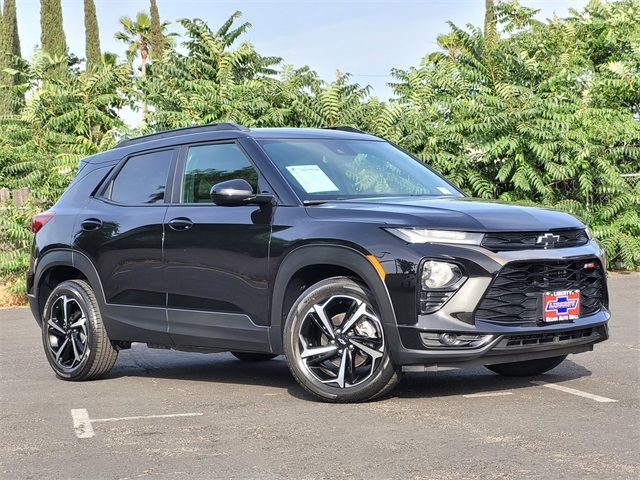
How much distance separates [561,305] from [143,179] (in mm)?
3432

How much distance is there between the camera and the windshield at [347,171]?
300 inches

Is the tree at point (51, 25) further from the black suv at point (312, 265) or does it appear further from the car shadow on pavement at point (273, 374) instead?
the black suv at point (312, 265)

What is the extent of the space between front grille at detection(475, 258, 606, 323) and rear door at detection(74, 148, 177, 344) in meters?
2.56

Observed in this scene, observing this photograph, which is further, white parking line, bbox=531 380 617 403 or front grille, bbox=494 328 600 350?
white parking line, bbox=531 380 617 403

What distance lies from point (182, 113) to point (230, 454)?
1052 cm

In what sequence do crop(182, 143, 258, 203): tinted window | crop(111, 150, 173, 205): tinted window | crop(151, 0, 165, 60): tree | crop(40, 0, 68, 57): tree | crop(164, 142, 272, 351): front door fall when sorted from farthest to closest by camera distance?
crop(151, 0, 165, 60): tree < crop(40, 0, 68, 57): tree < crop(111, 150, 173, 205): tinted window < crop(182, 143, 258, 203): tinted window < crop(164, 142, 272, 351): front door

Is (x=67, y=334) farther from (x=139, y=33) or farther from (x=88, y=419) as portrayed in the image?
(x=139, y=33)

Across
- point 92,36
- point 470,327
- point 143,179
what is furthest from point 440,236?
point 92,36

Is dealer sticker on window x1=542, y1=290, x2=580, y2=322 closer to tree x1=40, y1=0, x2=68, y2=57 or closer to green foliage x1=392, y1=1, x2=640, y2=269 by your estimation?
green foliage x1=392, y1=1, x2=640, y2=269

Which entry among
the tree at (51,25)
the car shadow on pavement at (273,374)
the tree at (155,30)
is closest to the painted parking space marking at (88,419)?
the car shadow on pavement at (273,374)

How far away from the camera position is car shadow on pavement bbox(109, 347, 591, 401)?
7.71 metres

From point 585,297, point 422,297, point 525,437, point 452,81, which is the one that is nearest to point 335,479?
point 525,437

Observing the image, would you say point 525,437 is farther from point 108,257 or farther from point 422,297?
point 108,257

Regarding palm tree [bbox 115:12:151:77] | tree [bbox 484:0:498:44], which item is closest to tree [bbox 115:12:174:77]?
palm tree [bbox 115:12:151:77]
